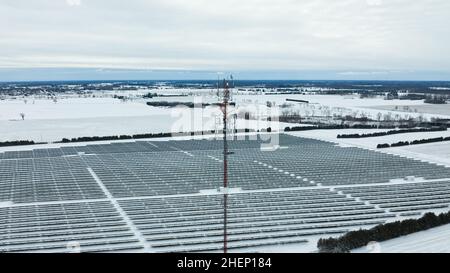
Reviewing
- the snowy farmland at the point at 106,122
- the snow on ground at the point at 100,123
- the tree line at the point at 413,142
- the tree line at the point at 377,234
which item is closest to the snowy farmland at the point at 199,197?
the tree line at the point at 377,234

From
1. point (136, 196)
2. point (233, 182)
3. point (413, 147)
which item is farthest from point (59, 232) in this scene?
point (413, 147)

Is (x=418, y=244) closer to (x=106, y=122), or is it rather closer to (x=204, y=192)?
(x=204, y=192)

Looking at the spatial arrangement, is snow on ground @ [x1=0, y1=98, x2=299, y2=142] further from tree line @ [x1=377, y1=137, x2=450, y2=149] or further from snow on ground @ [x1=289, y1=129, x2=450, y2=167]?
tree line @ [x1=377, y1=137, x2=450, y2=149]

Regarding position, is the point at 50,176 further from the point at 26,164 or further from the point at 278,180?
the point at 278,180

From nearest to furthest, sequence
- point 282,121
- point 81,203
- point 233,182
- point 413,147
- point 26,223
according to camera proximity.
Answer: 1. point 26,223
2. point 81,203
3. point 233,182
4. point 413,147
5. point 282,121

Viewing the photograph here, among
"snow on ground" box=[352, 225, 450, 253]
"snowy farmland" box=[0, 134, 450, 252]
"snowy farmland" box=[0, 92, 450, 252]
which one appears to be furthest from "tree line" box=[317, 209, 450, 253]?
"snowy farmland" box=[0, 92, 450, 252]
